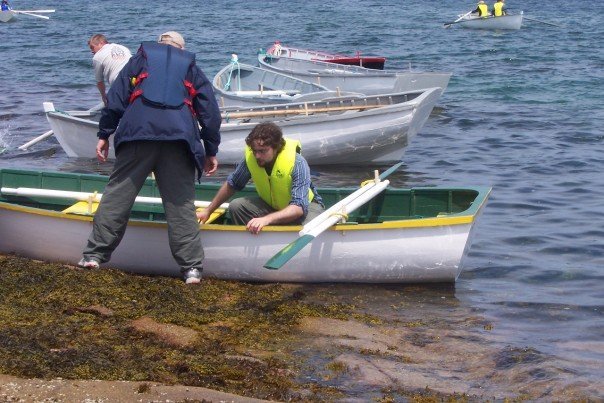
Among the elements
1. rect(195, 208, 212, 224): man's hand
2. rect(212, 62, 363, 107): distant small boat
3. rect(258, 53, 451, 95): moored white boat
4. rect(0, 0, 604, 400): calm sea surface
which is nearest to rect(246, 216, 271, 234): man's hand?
rect(195, 208, 212, 224): man's hand

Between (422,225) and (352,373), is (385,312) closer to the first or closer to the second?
(422,225)

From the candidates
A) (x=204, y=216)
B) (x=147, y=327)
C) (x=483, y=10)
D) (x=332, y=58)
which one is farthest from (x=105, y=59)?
(x=483, y=10)

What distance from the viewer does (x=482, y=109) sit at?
19328mm

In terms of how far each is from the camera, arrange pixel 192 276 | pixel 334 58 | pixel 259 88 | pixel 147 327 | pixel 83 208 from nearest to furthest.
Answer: pixel 147 327 < pixel 192 276 < pixel 83 208 < pixel 259 88 < pixel 334 58

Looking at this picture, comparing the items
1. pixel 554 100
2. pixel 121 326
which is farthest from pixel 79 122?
pixel 554 100

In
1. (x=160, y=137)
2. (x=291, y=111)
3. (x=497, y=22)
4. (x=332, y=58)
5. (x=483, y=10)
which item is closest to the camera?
(x=160, y=137)

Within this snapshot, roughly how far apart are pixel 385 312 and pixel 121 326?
218 centimetres

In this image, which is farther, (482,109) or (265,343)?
(482,109)

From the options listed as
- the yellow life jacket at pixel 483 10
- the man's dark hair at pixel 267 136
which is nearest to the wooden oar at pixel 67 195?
the man's dark hair at pixel 267 136

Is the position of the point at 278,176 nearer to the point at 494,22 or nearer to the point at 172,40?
the point at 172,40

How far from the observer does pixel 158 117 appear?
6.71m

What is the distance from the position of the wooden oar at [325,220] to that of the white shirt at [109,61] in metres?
4.60

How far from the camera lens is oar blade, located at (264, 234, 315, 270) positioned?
6.70m

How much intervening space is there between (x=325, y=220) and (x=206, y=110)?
131 cm
